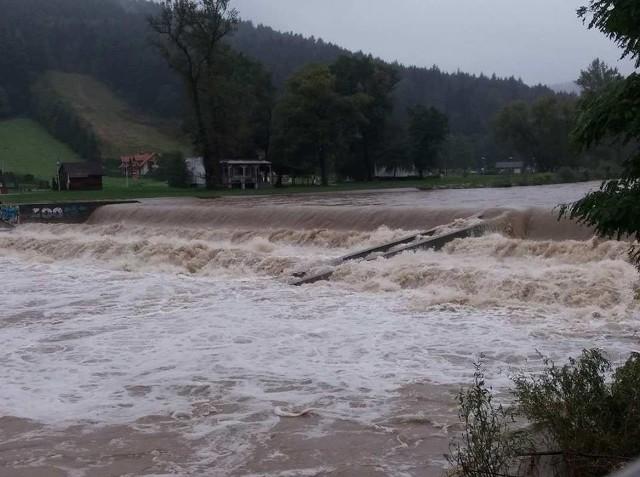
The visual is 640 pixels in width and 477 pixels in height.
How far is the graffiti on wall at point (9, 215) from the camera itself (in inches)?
1206

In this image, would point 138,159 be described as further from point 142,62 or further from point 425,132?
point 142,62

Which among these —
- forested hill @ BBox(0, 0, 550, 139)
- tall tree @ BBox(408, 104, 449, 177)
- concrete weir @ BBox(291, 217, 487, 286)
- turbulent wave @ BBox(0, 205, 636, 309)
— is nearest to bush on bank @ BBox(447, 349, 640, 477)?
turbulent wave @ BBox(0, 205, 636, 309)

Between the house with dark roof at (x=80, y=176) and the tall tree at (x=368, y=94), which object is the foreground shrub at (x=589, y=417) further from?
the tall tree at (x=368, y=94)

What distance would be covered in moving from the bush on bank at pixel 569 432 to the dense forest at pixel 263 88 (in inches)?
1847

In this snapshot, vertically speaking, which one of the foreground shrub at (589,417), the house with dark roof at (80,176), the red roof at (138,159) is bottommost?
the foreground shrub at (589,417)

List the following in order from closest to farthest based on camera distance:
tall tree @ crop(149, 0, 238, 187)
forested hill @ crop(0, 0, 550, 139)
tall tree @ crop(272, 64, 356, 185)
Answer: tall tree @ crop(149, 0, 238, 187) < tall tree @ crop(272, 64, 356, 185) < forested hill @ crop(0, 0, 550, 139)

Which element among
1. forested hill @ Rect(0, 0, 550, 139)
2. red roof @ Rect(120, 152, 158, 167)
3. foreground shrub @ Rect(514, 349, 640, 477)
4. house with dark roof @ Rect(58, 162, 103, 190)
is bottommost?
foreground shrub @ Rect(514, 349, 640, 477)

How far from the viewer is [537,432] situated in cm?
535

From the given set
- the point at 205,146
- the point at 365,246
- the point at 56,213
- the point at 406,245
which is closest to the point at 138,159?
the point at 205,146

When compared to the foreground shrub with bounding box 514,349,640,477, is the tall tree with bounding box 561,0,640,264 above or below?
above

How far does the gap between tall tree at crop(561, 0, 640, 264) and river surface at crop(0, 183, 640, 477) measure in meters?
2.77

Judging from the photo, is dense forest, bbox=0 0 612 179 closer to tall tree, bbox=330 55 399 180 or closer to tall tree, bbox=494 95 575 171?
tall tree, bbox=330 55 399 180

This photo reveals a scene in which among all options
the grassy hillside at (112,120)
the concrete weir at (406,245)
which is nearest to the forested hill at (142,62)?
the grassy hillside at (112,120)

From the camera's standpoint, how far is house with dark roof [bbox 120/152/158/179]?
81062mm
